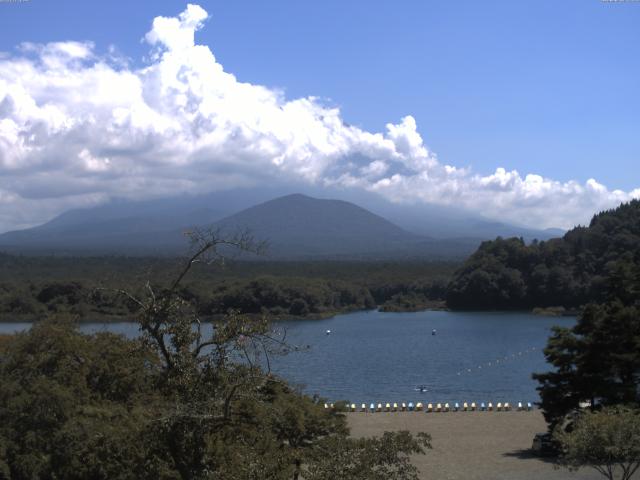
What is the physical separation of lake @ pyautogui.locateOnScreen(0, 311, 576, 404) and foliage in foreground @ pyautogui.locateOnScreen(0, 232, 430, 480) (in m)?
7.91

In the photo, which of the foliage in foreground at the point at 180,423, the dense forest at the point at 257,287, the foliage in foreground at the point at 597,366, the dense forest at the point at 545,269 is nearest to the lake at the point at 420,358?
the dense forest at the point at 257,287

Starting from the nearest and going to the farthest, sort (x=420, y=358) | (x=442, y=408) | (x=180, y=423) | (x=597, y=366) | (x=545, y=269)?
(x=180, y=423), (x=597, y=366), (x=442, y=408), (x=420, y=358), (x=545, y=269)

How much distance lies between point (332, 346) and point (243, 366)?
38.1 metres

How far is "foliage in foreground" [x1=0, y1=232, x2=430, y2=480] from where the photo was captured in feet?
25.3

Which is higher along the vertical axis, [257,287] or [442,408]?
[257,287]

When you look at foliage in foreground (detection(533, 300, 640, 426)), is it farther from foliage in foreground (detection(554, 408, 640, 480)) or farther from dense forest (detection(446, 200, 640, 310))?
dense forest (detection(446, 200, 640, 310))

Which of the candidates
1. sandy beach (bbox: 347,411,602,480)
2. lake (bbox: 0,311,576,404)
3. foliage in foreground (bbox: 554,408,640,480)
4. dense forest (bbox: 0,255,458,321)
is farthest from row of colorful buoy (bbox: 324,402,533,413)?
dense forest (bbox: 0,255,458,321)

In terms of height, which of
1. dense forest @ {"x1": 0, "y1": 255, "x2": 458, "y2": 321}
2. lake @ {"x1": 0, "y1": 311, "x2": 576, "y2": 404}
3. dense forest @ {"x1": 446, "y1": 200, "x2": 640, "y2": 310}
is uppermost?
dense forest @ {"x1": 446, "y1": 200, "x2": 640, "y2": 310}

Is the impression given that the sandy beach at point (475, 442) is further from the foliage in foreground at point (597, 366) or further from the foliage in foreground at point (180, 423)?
the foliage in foreground at point (180, 423)

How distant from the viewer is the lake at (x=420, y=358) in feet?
101

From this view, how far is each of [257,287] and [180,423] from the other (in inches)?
2150

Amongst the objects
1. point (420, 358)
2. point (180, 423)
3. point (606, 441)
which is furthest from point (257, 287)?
point (180, 423)

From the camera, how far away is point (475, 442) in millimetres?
19625

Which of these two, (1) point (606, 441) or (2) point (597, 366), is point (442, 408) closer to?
(2) point (597, 366)
